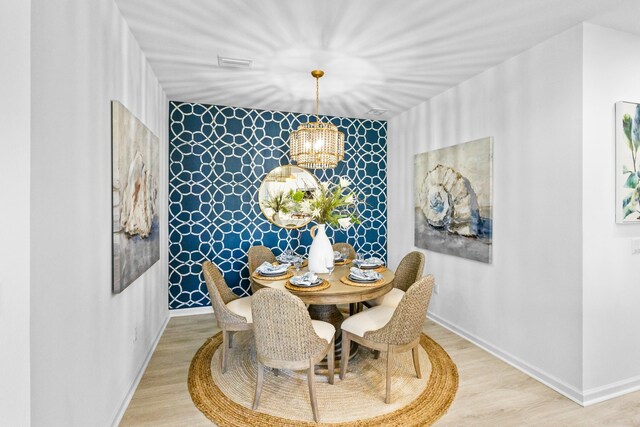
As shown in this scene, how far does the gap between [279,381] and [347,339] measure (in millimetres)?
627

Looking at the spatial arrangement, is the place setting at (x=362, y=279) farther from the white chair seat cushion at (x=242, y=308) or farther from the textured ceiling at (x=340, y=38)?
the textured ceiling at (x=340, y=38)

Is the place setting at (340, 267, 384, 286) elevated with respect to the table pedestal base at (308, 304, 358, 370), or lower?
elevated

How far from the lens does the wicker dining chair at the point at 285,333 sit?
1.95m

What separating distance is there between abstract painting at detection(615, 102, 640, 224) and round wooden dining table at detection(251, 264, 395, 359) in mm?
1757

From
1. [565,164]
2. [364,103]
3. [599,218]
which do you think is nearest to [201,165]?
[364,103]

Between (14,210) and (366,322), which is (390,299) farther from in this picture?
(14,210)

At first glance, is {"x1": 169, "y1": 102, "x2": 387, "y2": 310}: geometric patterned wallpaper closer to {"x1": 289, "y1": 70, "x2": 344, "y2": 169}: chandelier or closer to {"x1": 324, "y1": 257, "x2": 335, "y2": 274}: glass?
{"x1": 289, "y1": 70, "x2": 344, "y2": 169}: chandelier

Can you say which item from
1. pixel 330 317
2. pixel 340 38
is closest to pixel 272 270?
pixel 330 317

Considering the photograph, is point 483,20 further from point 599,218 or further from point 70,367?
point 70,367

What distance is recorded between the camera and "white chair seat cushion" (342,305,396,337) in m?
2.39

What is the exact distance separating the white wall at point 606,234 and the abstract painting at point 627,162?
0.04m

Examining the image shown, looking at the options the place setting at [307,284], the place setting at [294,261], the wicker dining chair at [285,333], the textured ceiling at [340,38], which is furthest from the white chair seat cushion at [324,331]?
the textured ceiling at [340,38]

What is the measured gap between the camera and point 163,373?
2617 millimetres

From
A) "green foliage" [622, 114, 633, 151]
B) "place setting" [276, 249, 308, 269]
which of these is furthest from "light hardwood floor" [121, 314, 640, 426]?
"green foliage" [622, 114, 633, 151]
